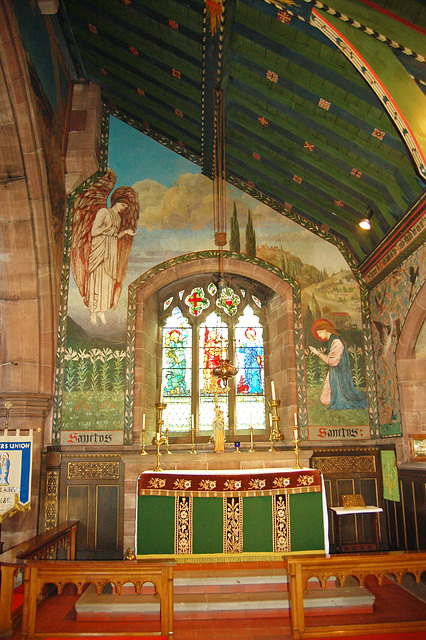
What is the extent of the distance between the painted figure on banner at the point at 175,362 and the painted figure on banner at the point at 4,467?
344 cm

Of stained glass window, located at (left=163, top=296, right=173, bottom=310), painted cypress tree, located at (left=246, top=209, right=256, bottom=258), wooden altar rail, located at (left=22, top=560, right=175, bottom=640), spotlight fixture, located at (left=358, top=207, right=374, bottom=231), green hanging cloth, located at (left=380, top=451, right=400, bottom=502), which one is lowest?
wooden altar rail, located at (left=22, top=560, right=175, bottom=640)

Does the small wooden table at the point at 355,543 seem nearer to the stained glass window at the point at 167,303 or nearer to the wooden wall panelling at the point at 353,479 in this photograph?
the wooden wall panelling at the point at 353,479

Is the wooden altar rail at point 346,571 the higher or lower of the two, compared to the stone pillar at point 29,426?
lower

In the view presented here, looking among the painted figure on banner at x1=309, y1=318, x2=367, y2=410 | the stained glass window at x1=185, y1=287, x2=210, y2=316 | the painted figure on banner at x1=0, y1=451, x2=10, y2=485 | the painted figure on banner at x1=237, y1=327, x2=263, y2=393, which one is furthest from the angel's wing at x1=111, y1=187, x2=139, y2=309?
the painted figure on banner at x1=309, y1=318, x2=367, y2=410

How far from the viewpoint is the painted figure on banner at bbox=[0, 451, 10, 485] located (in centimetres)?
621

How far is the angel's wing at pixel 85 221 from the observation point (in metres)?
8.75

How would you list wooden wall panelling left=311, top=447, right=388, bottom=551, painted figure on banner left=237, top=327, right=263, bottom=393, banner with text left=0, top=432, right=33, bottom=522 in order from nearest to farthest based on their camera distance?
banner with text left=0, top=432, right=33, bottom=522 → wooden wall panelling left=311, top=447, right=388, bottom=551 → painted figure on banner left=237, top=327, right=263, bottom=393

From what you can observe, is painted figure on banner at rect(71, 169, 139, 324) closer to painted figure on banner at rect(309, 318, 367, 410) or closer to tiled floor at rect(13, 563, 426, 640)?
painted figure on banner at rect(309, 318, 367, 410)

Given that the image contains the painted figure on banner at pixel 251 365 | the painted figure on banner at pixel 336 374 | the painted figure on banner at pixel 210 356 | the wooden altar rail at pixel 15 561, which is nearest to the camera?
the wooden altar rail at pixel 15 561

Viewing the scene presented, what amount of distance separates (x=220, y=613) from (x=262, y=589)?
58 centimetres

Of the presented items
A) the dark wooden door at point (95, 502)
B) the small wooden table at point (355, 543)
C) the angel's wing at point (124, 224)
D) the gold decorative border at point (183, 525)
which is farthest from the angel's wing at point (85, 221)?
the small wooden table at point (355, 543)

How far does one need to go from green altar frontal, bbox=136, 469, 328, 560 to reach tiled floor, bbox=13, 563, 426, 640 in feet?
1.56

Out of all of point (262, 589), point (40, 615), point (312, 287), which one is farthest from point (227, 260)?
point (40, 615)

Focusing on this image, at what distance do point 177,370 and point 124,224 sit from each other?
2.64 m
